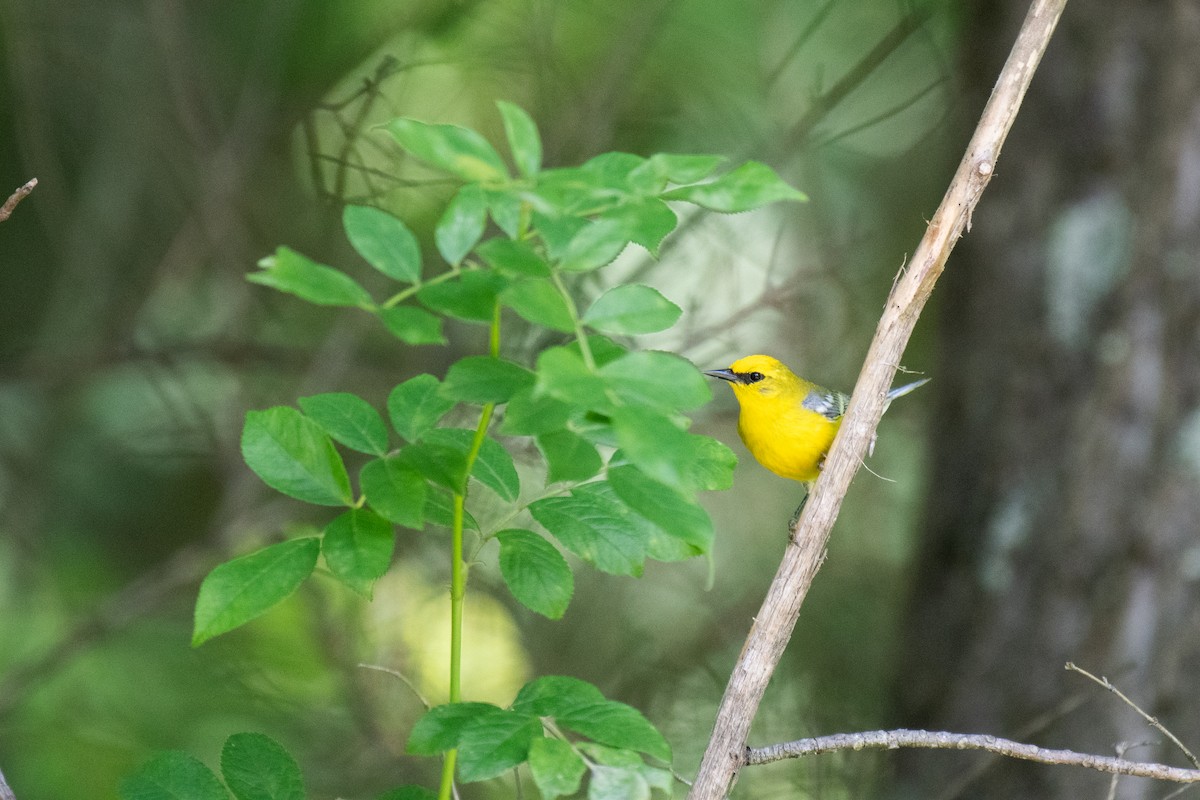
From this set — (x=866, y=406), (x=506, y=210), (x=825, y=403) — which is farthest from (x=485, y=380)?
(x=825, y=403)

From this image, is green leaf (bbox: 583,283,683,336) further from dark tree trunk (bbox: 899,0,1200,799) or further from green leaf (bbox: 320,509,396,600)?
dark tree trunk (bbox: 899,0,1200,799)

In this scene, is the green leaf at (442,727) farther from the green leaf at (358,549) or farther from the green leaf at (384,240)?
the green leaf at (384,240)

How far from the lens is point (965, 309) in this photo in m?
3.51

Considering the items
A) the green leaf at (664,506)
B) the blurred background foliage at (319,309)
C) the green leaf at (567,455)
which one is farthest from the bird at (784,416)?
the green leaf at (664,506)

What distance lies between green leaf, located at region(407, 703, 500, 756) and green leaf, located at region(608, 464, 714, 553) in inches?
10.0

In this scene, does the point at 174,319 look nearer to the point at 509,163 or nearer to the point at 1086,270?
the point at 509,163

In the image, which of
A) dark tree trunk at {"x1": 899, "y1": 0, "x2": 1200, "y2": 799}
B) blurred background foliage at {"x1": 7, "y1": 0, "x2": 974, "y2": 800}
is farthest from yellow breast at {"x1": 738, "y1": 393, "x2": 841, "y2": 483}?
blurred background foliage at {"x1": 7, "y1": 0, "x2": 974, "y2": 800}

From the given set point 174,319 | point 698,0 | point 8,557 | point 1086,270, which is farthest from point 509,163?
point 8,557

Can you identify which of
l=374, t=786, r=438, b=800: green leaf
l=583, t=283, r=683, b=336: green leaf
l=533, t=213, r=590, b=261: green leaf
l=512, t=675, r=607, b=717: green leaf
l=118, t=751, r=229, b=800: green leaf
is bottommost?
l=374, t=786, r=438, b=800: green leaf

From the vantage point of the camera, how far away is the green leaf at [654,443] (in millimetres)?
758

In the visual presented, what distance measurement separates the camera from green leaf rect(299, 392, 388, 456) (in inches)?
43.1

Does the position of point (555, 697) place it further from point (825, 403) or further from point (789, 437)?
point (825, 403)

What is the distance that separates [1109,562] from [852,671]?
5.02ft

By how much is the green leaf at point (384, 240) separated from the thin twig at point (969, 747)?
671mm
